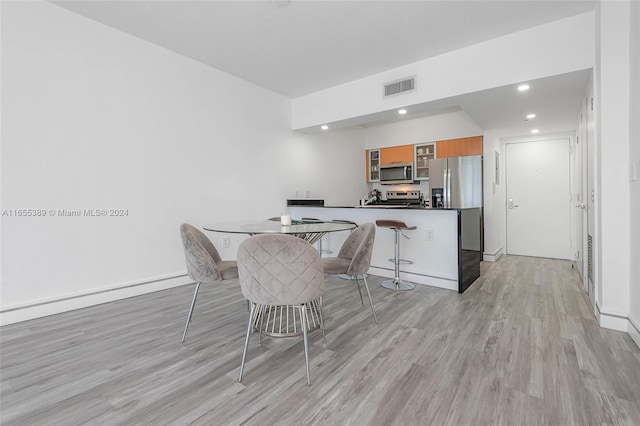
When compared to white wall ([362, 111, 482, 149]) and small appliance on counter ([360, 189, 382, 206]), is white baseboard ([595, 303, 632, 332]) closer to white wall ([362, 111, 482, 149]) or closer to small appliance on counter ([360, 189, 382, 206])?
white wall ([362, 111, 482, 149])

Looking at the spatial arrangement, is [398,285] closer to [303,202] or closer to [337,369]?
[337,369]

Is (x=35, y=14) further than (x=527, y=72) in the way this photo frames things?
No

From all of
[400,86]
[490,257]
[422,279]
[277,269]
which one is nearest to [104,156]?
[277,269]

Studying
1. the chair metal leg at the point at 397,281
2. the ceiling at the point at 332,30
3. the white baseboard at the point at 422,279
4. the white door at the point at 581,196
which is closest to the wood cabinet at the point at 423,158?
the ceiling at the point at 332,30

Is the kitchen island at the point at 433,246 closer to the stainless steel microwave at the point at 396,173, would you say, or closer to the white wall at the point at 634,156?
the white wall at the point at 634,156

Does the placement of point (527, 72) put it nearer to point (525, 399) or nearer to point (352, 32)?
point (352, 32)

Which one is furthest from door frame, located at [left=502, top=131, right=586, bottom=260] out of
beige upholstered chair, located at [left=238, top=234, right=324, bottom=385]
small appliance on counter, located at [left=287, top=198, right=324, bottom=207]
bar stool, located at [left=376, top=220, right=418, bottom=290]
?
beige upholstered chair, located at [left=238, top=234, right=324, bottom=385]

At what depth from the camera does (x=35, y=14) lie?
2.60 metres

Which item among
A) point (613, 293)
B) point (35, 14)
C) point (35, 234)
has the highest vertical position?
point (35, 14)

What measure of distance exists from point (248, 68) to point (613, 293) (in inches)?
172

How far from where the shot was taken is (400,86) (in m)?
3.82

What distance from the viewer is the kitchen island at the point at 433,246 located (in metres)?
3.45

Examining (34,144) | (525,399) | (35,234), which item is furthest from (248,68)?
(525,399)

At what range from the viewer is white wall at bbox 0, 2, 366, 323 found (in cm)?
254
